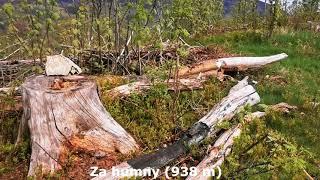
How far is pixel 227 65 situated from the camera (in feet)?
35.3

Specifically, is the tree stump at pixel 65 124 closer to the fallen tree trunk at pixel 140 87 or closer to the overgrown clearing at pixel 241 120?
the overgrown clearing at pixel 241 120

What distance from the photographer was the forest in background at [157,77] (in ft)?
22.1

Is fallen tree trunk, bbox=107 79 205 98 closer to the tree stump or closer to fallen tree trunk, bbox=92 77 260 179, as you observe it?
fallen tree trunk, bbox=92 77 260 179

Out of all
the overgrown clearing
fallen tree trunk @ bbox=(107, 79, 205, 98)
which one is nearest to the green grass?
the overgrown clearing

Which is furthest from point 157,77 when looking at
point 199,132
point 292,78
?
point 292,78

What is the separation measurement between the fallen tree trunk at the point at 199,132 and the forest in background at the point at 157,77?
0.68ft

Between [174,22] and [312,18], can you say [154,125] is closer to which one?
[174,22]

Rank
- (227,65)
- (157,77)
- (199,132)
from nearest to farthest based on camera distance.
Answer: (199,132) < (157,77) < (227,65)

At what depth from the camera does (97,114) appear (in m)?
7.25

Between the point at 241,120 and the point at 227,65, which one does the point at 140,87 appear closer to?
the point at 241,120

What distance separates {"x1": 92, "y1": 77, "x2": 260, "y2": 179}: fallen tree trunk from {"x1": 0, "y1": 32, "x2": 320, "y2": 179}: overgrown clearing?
17 cm

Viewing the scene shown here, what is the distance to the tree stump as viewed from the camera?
674 cm

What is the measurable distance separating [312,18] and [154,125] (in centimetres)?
1302

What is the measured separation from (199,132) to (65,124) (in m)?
2.06
